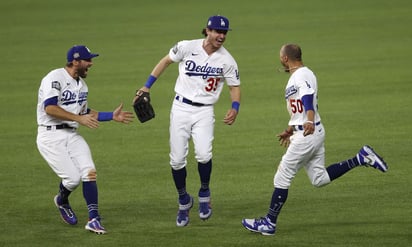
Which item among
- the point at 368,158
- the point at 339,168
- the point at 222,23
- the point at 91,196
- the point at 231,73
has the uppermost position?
the point at 222,23

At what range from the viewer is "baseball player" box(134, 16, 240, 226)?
10.2 metres

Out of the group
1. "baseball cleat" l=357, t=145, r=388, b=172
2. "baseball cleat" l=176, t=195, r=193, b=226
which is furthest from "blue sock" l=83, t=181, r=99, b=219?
"baseball cleat" l=357, t=145, r=388, b=172

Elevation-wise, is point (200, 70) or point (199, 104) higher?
point (200, 70)

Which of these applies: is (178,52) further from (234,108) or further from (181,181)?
(181,181)

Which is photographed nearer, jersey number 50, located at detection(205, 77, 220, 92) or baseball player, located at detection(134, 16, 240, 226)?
baseball player, located at detection(134, 16, 240, 226)

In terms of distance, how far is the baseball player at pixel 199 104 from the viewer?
10195 mm

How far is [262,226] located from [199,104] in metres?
1.53

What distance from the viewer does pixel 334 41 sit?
23.0 m

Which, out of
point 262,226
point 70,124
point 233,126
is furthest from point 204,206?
point 233,126

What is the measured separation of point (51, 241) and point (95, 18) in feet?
63.0

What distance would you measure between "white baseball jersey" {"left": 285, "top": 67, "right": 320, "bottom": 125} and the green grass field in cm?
116

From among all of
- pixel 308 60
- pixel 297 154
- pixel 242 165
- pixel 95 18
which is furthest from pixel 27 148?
pixel 95 18

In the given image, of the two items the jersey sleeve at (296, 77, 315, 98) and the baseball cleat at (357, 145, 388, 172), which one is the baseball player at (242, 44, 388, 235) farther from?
the baseball cleat at (357, 145, 388, 172)

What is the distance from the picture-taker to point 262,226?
377 inches
